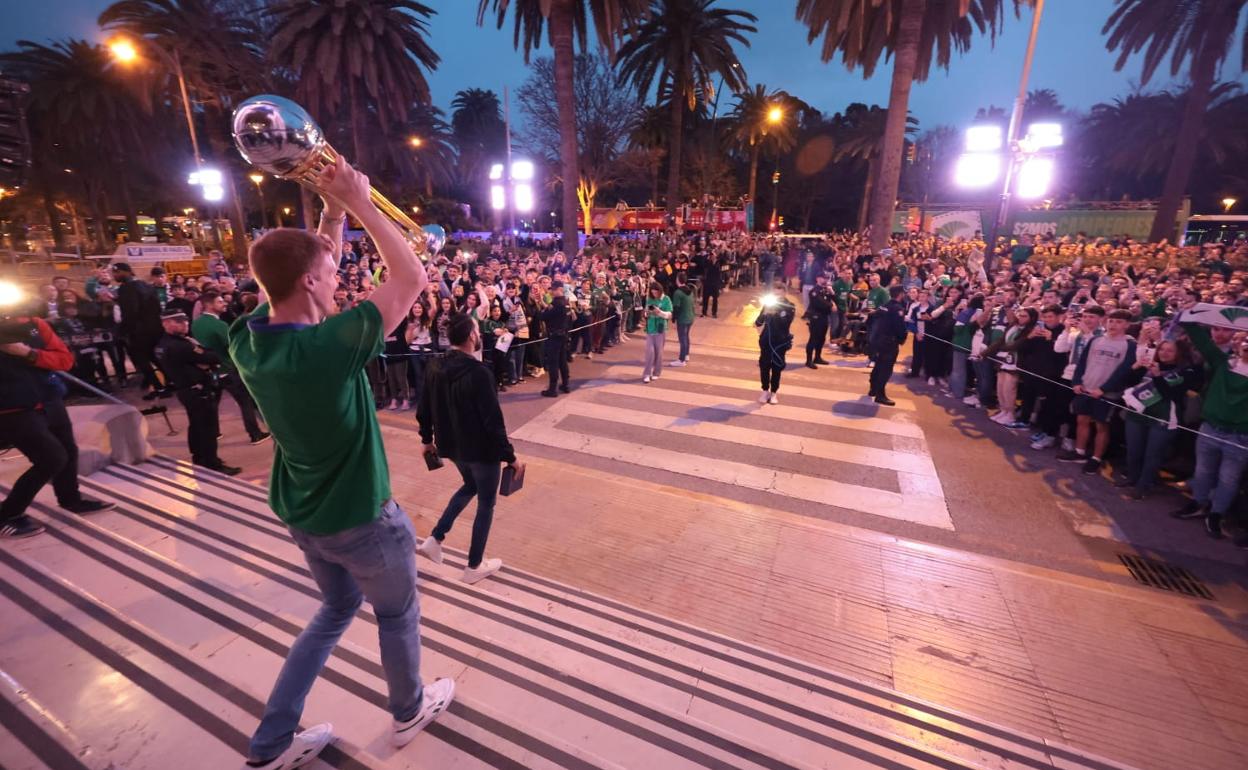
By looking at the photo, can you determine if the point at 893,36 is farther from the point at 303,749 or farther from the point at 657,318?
the point at 303,749

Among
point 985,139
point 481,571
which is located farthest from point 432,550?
point 985,139

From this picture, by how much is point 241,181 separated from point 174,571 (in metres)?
43.5

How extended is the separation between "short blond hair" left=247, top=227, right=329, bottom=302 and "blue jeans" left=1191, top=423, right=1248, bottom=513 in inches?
325

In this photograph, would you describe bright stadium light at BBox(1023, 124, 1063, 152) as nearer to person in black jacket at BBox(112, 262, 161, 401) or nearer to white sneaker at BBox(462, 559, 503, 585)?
white sneaker at BBox(462, 559, 503, 585)

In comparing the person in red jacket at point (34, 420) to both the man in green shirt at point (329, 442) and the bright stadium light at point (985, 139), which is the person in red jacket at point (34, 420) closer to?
the man in green shirt at point (329, 442)

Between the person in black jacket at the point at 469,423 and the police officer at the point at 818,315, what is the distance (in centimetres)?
941

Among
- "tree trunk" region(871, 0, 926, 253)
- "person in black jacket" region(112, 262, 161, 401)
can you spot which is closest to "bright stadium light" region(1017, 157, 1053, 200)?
"tree trunk" region(871, 0, 926, 253)

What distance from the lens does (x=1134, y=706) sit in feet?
11.8

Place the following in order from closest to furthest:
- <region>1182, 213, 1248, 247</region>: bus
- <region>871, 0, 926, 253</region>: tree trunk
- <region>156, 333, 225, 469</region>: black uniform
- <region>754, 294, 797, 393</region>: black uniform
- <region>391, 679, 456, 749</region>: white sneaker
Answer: <region>391, 679, 456, 749</region>: white sneaker, <region>156, 333, 225, 469</region>: black uniform, <region>754, 294, 797, 393</region>: black uniform, <region>871, 0, 926, 253</region>: tree trunk, <region>1182, 213, 1248, 247</region>: bus

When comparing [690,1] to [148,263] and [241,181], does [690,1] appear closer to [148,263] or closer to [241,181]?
[148,263]

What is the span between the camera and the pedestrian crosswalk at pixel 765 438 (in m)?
6.68

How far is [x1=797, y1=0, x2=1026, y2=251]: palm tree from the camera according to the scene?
52.5 feet

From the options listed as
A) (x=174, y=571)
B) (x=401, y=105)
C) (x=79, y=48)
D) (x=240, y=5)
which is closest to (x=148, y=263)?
(x=401, y=105)

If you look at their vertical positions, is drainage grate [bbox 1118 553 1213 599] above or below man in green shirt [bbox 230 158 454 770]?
below
